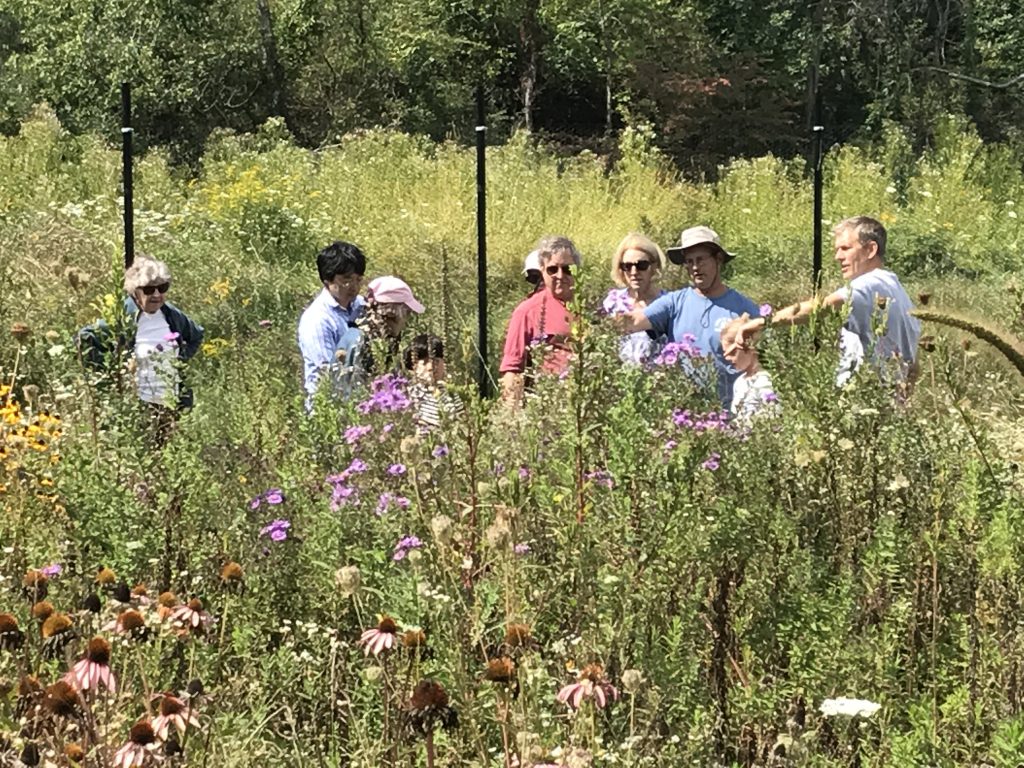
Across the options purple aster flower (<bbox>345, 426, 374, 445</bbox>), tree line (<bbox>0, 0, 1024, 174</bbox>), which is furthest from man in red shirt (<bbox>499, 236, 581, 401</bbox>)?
tree line (<bbox>0, 0, 1024, 174</bbox>)

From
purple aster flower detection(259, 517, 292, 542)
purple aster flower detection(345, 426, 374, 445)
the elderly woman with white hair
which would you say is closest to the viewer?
purple aster flower detection(259, 517, 292, 542)

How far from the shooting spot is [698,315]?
186 inches

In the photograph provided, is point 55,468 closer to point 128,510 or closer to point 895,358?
point 128,510

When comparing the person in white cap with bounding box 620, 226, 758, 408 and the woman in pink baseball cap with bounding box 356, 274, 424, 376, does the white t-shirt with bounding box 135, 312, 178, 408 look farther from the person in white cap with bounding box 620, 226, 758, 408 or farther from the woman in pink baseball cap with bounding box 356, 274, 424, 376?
the person in white cap with bounding box 620, 226, 758, 408

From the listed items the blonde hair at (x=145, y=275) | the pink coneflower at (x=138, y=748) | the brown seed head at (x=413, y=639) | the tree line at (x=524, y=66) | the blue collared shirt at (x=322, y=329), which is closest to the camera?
the pink coneflower at (x=138, y=748)

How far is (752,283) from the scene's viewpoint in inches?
375

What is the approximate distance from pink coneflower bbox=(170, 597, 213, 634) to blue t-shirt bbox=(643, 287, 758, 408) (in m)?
2.71

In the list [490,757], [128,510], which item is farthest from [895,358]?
[128,510]

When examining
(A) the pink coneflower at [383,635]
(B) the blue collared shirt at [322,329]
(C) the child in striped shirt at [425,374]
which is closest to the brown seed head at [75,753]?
(A) the pink coneflower at [383,635]

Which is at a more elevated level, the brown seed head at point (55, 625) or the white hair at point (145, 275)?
the white hair at point (145, 275)

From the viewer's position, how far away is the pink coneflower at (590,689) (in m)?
1.90

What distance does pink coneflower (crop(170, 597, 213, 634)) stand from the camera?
206 cm

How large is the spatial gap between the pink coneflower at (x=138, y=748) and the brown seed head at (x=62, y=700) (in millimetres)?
90

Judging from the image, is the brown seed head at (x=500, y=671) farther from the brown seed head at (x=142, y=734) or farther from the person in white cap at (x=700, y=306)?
the person in white cap at (x=700, y=306)
